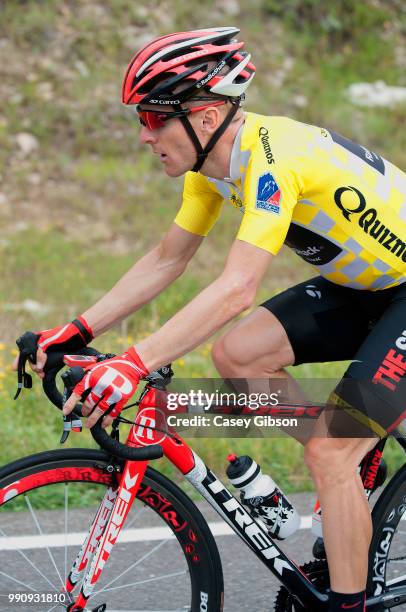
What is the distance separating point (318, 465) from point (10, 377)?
131 inches

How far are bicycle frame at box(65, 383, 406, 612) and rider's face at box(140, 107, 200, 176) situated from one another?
0.75 meters

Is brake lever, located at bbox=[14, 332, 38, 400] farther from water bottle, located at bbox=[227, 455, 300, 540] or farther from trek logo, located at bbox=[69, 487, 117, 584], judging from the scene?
water bottle, located at bbox=[227, 455, 300, 540]

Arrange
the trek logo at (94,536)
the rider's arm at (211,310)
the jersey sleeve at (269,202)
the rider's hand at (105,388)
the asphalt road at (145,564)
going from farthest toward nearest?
the asphalt road at (145,564)
the trek logo at (94,536)
the jersey sleeve at (269,202)
the rider's arm at (211,310)
the rider's hand at (105,388)

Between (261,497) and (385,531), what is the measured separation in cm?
52

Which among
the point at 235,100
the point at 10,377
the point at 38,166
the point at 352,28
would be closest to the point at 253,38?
the point at 352,28

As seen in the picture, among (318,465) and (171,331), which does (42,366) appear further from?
(318,465)

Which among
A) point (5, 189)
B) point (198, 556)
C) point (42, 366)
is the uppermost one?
point (42, 366)

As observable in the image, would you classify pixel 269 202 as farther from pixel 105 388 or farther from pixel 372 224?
pixel 105 388

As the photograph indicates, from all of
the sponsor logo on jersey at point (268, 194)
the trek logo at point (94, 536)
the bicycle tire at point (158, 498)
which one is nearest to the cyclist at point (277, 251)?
the sponsor logo on jersey at point (268, 194)

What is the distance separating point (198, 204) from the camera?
3.67 meters

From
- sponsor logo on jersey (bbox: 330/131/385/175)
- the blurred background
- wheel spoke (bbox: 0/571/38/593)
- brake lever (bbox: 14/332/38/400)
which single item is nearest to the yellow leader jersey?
sponsor logo on jersey (bbox: 330/131/385/175)

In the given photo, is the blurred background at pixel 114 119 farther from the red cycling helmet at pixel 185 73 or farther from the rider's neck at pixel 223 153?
the red cycling helmet at pixel 185 73

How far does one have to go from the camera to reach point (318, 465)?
3.33 meters

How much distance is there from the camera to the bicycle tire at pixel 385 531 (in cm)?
356
